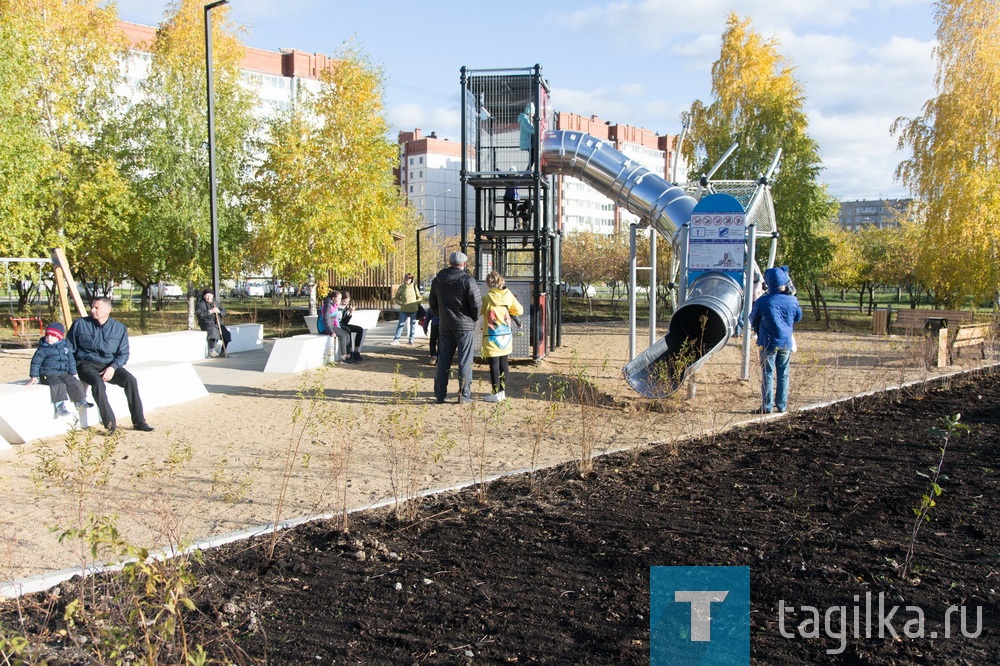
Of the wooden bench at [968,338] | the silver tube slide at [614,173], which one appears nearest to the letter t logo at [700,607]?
the silver tube slide at [614,173]

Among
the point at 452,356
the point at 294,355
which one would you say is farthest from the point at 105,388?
the point at 294,355

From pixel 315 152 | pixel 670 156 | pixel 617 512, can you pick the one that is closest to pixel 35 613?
pixel 617 512

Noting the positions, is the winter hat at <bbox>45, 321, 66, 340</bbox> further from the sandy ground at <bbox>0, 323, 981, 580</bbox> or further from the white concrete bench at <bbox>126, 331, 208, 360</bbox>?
the white concrete bench at <bbox>126, 331, 208, 360</bbox>

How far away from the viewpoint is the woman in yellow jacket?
29.5ft

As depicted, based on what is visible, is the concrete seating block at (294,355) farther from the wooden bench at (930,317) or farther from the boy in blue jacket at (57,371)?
the wooden bench at (930,317)

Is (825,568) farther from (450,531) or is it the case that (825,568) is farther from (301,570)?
(301,570)

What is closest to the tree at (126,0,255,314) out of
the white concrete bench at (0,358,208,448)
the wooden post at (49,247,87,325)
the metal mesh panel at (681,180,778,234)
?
the wooden post at (49,247,87,325)

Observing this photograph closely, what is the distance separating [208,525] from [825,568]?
361 centimetres

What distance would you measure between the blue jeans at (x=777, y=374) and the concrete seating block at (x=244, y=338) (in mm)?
10609

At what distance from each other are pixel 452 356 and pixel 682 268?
386 cm

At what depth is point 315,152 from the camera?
22.5m

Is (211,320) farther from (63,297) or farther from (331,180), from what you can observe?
(331,180)

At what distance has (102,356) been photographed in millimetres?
7660

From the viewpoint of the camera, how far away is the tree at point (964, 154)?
1950 centimetres
